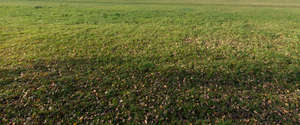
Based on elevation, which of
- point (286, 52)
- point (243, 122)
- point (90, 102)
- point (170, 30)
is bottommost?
point (243, 122)

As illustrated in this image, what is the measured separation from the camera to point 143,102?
24.0 ft

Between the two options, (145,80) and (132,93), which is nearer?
(132,93)

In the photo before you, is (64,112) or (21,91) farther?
(21,91)

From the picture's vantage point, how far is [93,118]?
645 centimetres

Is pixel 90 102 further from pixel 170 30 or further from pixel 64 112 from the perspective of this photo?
pixel 170 30

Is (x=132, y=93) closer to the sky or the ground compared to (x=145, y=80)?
closer to the ground

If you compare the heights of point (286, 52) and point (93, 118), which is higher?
point (286, 52)

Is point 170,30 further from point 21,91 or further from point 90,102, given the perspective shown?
point 21,91

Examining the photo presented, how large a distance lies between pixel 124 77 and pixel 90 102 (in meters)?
2.35

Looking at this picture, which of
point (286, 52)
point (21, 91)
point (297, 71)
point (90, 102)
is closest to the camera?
point (90, 102)

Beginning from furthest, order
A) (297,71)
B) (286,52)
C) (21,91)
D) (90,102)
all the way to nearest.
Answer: (286,52) → (297,71) → (21,91) → (90,102)

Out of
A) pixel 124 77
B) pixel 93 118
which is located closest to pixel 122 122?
pixel 93 118

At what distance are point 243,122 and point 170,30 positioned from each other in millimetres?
12926

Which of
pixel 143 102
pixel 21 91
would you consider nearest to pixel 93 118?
pixel 143 102
